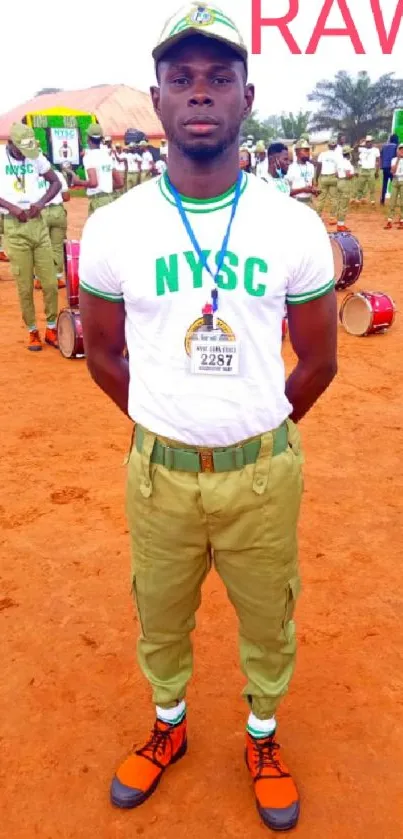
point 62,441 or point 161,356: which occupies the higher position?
point 161,356

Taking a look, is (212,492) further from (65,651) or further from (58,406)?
(58,406)

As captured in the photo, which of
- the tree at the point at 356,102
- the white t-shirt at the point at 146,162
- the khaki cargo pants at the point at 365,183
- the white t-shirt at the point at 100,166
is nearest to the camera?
the white t-shirt at the point at 100,166

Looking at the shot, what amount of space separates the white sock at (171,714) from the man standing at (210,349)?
0.30 metres

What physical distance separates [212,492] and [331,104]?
128ft

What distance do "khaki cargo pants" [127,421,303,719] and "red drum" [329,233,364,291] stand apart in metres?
7.90

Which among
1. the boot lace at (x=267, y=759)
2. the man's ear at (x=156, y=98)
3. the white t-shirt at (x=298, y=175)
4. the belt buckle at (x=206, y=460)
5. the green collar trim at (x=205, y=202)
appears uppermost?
the man's ear at (x=156, y=98)

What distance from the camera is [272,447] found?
2.09 metres

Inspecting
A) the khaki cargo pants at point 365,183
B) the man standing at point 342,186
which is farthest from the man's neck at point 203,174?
the khaki cargo pants at point 365,183

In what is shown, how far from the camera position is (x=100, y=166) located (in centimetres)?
1062

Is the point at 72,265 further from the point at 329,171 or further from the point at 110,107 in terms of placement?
the point at 110,107

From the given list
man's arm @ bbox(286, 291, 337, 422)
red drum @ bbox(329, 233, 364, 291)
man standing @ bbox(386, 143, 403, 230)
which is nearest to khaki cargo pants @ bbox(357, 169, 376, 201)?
man standing @ bbox(386, 143, 403, 230)

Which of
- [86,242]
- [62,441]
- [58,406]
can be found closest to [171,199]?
[86,242]

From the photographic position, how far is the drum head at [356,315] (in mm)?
8234

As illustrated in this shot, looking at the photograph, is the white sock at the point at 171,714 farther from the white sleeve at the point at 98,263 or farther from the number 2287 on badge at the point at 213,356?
the white sleeve at the point at 98,263
